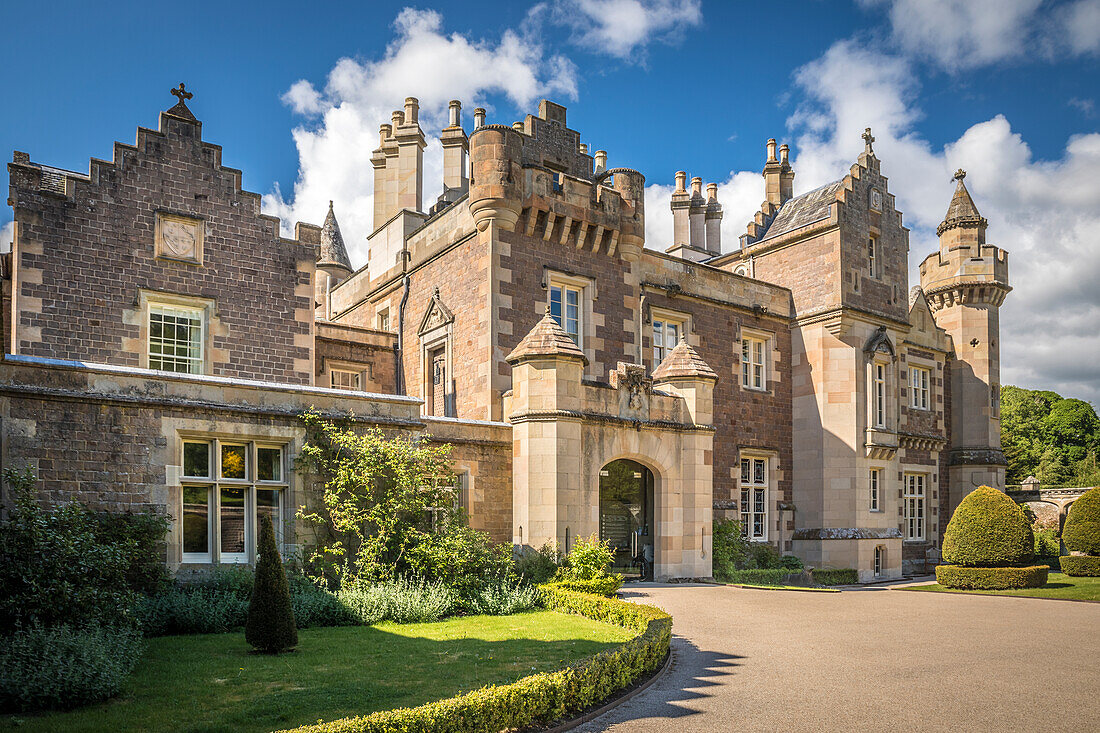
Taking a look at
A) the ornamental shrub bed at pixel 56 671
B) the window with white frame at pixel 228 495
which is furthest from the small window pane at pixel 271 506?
the ornamental shrub bed at pixel 56 671

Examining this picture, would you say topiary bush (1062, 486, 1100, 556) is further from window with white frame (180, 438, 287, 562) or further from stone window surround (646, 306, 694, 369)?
window with white frame (180, 438, 287, 562)

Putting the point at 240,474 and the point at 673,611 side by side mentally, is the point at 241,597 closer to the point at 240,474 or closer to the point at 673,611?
the point at 240,474

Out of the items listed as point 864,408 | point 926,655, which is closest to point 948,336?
point 864,408

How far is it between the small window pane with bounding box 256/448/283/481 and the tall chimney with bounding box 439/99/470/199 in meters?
13.5

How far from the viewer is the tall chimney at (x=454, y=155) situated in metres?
25.7

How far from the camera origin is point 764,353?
2675 cm

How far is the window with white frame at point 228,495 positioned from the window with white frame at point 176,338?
5428 millimetres

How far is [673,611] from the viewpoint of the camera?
15.0 m

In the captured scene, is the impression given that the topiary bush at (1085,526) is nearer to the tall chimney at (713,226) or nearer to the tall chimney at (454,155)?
the tall chimney at (713,226)

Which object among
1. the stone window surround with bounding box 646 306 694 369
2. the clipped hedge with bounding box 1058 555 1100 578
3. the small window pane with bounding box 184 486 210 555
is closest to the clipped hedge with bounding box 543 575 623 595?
the small window pane with bounding box 184 486 210 555

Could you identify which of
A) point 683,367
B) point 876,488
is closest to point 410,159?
point 683,367

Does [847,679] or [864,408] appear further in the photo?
[864,408]

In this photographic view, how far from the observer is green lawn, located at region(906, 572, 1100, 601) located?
64.4 feet

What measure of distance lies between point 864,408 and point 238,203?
1958cm
